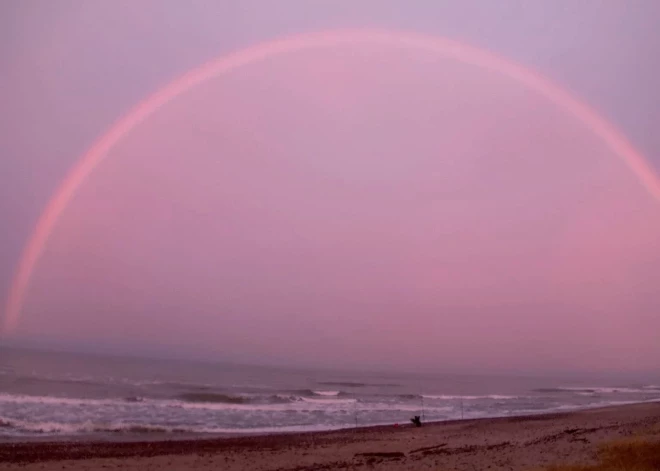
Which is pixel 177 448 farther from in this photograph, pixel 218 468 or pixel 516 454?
pixel 516 454

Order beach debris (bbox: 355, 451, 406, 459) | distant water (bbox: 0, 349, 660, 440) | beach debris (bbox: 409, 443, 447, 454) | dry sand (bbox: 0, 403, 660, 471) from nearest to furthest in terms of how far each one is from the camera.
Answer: dry sand (bbox: 0, 403, 660, 471), beach debris (bbox: 355, 451, 406, 459), beach debris (bbox: 409, 443, 447, 454), distant water (bbox: 0, 349, 660, 440)

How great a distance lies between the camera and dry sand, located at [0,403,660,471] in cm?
1562

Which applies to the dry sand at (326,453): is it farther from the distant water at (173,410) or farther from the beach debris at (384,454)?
the distant water at (173,410)

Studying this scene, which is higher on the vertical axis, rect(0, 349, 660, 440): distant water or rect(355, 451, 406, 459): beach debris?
rect(355, 451, 406, 459): beach debris

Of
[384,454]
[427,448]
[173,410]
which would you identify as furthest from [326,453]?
[173,410]

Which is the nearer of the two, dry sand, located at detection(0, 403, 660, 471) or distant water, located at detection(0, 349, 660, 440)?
dry sand, located at detection(0, 403, 660, 471)

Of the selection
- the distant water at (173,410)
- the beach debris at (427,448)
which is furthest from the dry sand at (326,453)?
the distant water at (173,410)

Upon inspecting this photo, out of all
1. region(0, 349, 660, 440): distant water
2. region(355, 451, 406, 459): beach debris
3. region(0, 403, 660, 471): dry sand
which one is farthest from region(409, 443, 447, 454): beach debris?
region(0, 349, 660, 440): distant water

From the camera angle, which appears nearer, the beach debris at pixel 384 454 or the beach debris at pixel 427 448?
the beach debris at pixel 384 454

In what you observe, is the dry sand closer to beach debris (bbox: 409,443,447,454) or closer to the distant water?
beach debris (bbox: 409,443,447,454)

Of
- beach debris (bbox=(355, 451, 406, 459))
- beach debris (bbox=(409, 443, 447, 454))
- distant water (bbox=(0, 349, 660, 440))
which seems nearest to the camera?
beach debris (bbox=(355, 451, 406, 459))

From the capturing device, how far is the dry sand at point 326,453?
15.6 m

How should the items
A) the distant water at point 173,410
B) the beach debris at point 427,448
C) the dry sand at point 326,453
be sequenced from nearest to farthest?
the dry sand at point 326,453 < the beach debris at point 427,448 < the distant water at point 173,410

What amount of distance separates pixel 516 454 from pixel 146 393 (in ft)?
121
